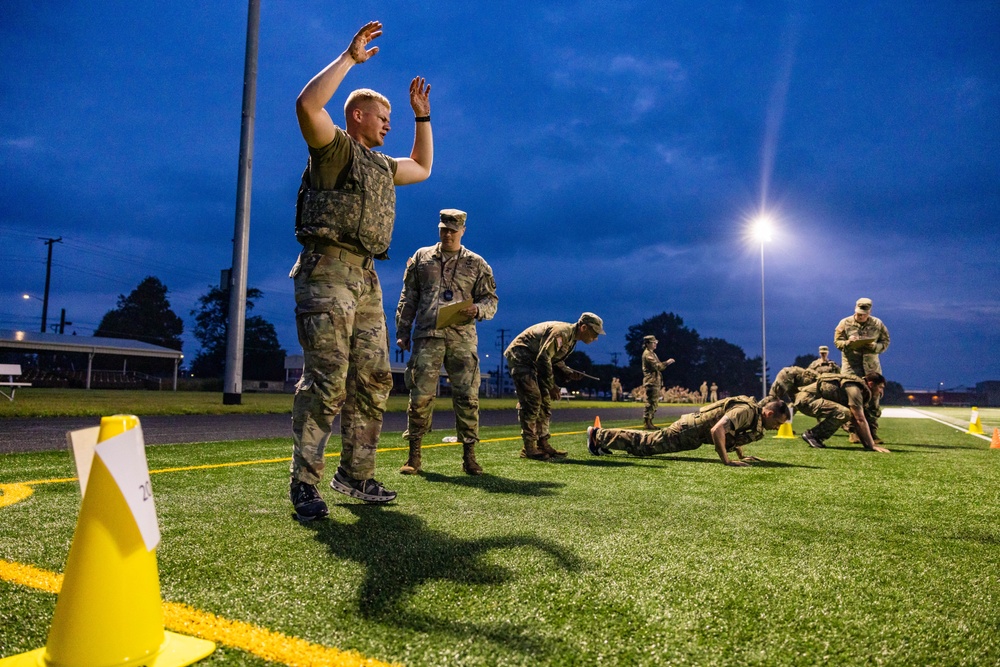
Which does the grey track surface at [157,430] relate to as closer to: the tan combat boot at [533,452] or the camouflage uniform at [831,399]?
the tan combat boot at [533,452]

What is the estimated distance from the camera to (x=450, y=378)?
234 inches

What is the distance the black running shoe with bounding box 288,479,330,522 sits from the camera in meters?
3.30

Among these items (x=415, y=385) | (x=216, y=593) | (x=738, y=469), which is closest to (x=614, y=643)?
(x=216, y=593)

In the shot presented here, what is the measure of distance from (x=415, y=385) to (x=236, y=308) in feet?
42.4

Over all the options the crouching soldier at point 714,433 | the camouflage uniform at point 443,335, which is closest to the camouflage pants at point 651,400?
the crouching soldier at point 714,433

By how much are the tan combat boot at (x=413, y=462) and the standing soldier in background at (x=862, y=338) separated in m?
8.11

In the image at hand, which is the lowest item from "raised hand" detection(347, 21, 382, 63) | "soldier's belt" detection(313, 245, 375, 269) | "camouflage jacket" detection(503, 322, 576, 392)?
"camouflage jacket" detection(503, 322, 576, 392)

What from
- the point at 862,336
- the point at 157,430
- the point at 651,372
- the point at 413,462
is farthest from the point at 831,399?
the point at 157,430

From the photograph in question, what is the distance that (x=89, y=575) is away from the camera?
157 centimetres

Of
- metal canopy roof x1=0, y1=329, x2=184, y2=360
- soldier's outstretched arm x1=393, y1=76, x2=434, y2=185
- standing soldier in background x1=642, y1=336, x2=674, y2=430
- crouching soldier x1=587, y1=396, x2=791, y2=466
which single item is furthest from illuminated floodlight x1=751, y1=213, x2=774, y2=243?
metal canopy roof x1=0, y1=329, x2=184, y2=360

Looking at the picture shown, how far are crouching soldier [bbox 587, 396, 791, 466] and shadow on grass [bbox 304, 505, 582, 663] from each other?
3.94 m

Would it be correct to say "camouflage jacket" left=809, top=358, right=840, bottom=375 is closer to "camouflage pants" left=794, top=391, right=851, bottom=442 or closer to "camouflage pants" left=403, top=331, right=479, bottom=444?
"camouflage pants" left=794, top=391, right=851, bottom=442

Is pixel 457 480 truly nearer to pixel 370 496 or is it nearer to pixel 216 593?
pixel 370 496

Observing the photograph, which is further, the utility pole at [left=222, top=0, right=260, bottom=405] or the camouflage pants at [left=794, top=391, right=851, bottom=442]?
the utility pole at [left=222, top=0, right=260, bottom=405]
